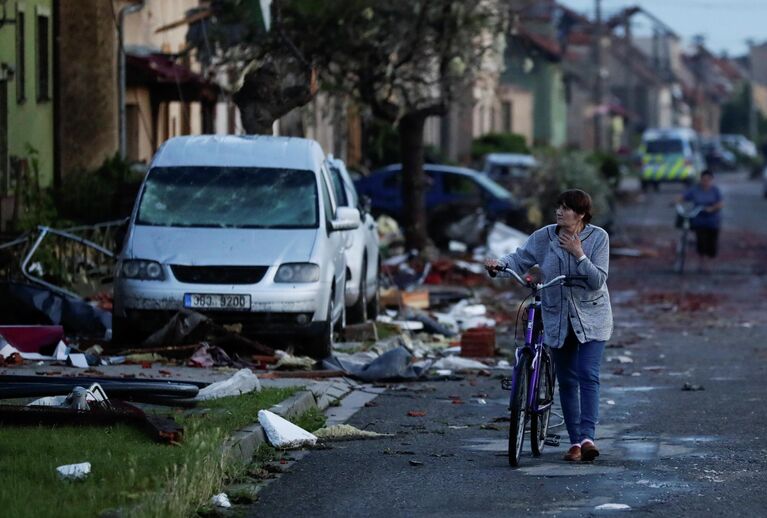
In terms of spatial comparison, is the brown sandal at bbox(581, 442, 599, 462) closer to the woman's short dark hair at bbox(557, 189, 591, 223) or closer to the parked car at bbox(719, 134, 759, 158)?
the woman's short dark hair at bbox(557, 189, 591, 223)

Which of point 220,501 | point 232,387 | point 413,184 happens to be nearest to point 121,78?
point 413,184

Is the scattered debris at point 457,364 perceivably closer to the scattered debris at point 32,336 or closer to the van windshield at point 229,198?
the van windshield at point 229,198

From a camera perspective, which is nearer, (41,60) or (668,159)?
(41,60)

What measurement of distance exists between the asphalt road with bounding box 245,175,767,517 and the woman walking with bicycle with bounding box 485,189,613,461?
0.91ft

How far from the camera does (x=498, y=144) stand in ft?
204

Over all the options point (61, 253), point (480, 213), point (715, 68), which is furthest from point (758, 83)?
point (61, 253)

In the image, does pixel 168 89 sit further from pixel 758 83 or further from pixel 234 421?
pixel 758 83

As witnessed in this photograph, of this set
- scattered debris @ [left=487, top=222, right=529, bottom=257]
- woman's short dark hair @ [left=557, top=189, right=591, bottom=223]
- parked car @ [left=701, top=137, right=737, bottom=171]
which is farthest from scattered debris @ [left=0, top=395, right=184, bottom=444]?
parked car @ [left=701, top=137, right=737, bottom=171]

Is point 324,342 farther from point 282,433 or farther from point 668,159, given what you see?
point 668,159

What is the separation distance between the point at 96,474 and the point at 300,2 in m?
16.5

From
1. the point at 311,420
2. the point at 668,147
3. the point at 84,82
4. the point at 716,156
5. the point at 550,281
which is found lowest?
the point at 311,420

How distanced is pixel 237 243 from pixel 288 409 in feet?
12.1

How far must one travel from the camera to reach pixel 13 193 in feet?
69.7

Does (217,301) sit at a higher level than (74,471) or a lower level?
higher
